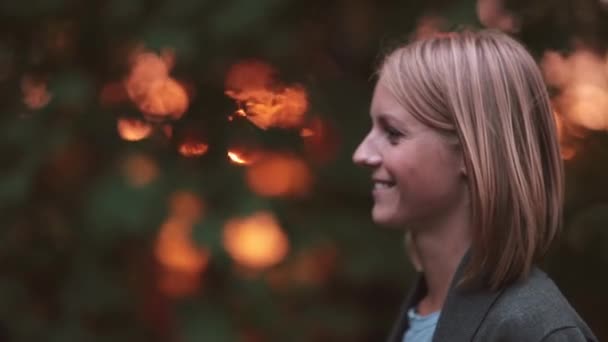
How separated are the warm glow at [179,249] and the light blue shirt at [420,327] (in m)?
0.91

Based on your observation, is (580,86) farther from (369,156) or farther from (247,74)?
(369,156)

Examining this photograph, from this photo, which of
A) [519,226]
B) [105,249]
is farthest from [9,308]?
[519,226]

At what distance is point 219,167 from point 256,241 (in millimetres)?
220

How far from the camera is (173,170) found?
106 inches

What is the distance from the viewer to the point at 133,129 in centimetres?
273

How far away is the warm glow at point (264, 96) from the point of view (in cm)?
202

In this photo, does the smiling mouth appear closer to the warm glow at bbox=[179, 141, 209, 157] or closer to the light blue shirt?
the light blue shirt

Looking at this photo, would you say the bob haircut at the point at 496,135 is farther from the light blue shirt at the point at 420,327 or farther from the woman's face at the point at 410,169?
the light blue shirt at the point at 420,327

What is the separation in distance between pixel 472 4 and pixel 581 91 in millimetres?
393

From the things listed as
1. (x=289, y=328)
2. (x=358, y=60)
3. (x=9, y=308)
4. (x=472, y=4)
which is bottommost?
(x=9, y=308)

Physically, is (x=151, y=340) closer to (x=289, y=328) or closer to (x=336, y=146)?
→ (x=289, y=328)

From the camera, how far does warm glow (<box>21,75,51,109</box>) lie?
275 cm

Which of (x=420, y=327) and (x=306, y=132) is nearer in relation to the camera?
(x=420, y=327)

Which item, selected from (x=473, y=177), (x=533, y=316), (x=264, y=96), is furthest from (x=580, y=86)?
(x=533, y=316)
